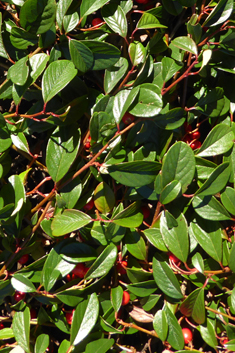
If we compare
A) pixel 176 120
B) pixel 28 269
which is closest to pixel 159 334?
pixel 28 269

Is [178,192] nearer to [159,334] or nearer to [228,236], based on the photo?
[228,236]

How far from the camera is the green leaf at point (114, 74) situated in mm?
803

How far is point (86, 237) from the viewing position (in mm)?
851

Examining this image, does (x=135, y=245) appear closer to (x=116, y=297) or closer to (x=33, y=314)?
(x=116, y=297)

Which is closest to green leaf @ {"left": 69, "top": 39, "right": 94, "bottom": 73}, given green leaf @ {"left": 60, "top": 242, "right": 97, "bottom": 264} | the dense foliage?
the dense foliage

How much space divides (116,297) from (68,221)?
26 centimetres

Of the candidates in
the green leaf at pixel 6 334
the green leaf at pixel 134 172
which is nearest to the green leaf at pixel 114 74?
the green leaf at pixel 134 172

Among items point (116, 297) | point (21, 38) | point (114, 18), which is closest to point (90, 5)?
point (114, 18)

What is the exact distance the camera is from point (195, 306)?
84cm

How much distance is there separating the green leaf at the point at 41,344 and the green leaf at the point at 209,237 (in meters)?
0.50

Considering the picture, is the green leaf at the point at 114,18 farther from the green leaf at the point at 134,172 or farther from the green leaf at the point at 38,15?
the green leaf at the point at 134,172

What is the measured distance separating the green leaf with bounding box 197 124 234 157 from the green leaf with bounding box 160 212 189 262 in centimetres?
19

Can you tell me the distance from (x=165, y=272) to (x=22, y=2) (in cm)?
76

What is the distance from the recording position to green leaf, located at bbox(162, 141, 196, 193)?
768 mm
